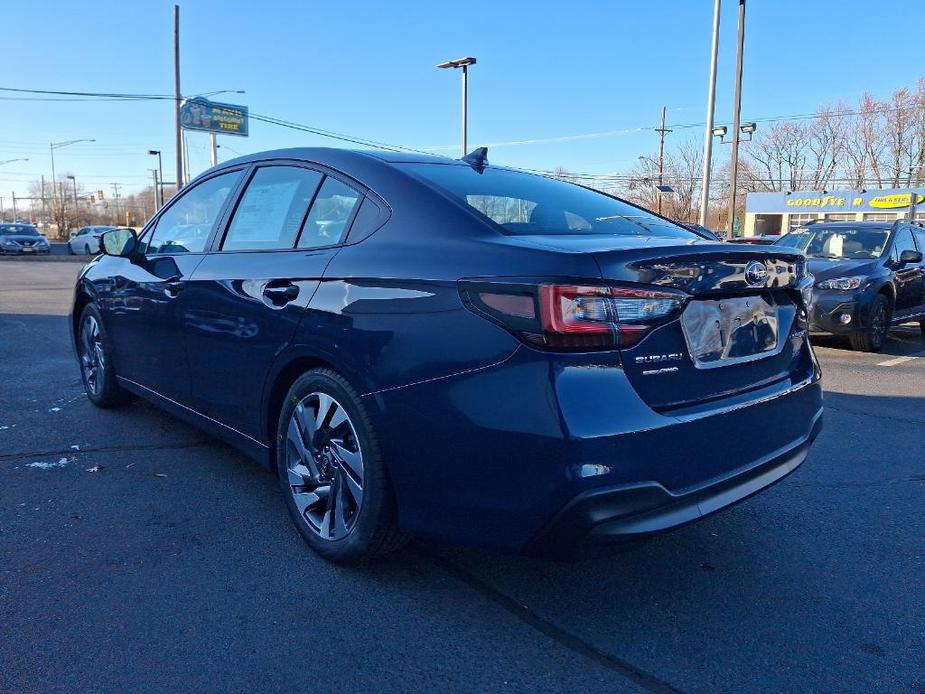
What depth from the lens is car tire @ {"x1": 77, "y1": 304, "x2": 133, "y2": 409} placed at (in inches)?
186

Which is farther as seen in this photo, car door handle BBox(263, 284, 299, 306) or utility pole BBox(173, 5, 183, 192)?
utility pole BBox(173, 5, 183, 192)

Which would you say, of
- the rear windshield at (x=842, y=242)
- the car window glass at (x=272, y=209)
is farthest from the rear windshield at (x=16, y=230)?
the car window glass at (x=272, y=209)

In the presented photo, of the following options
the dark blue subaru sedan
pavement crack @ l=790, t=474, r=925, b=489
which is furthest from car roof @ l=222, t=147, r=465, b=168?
pavement crack @ l=790, t=474, r=925, b=489

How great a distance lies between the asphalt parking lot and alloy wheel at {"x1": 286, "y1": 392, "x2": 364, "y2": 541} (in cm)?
18

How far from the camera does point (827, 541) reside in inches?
122

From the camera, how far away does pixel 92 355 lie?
16.4 feet

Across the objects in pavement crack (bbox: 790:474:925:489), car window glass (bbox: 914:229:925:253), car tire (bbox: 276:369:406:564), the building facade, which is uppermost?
the building facade

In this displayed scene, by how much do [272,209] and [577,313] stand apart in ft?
5.99

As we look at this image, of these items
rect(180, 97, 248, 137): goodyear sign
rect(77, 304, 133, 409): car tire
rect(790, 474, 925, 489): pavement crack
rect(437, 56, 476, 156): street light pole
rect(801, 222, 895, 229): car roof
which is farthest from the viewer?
rect(180, 97, 248, 137): goodyear sign

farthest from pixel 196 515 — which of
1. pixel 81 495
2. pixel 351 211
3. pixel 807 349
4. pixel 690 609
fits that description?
pixel 807 349

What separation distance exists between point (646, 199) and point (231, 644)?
5551cm

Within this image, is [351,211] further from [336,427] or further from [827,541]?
[827,541]

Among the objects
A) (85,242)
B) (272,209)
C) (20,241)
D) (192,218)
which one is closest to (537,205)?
(272,209)

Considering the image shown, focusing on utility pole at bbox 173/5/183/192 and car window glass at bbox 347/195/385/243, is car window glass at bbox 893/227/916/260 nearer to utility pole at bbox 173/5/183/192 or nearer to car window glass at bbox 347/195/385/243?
car window glass at bbox 347/195/385/243
